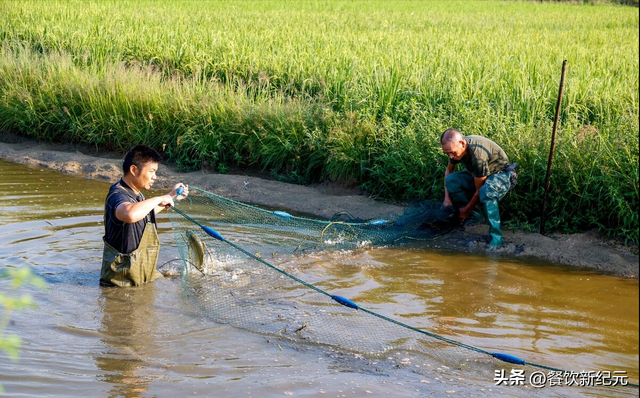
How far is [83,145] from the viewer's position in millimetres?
10180

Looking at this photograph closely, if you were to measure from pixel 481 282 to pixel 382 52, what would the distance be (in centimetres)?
645

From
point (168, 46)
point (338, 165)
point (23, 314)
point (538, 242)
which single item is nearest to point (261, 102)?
point (338, 165)

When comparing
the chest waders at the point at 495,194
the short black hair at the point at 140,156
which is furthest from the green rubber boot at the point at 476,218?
the short black hair at the point at 140,156

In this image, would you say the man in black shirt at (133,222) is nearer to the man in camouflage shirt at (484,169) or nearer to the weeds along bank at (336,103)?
the man in camouflage shirt at (484,169)

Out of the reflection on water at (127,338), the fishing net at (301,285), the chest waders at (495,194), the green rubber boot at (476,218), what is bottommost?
the reflection on water at (127,338)

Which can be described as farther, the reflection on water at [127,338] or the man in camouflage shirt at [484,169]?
the man in camouflage shirt at [484,169]

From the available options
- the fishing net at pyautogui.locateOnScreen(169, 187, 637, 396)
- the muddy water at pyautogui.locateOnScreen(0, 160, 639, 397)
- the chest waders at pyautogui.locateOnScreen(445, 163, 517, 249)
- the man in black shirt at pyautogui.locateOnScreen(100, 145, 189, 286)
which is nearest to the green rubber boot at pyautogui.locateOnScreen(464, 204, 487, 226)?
the fishing net at pyautogui.locateOnScreen(169, 187, 637, 396)

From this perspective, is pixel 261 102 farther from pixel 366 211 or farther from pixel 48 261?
pixel 48 261

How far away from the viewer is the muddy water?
4.04m

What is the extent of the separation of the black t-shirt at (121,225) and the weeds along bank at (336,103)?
3430 mm

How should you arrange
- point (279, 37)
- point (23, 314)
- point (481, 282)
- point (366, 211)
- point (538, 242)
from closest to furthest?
point (23, 314), point (481, 282), point (538, 242), point (366, 211), point (279, 37)

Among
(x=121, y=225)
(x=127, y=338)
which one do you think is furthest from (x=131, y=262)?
(x=127, y=338)

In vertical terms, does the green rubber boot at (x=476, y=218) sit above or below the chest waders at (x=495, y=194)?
below

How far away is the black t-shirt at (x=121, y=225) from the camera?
16.5ft
